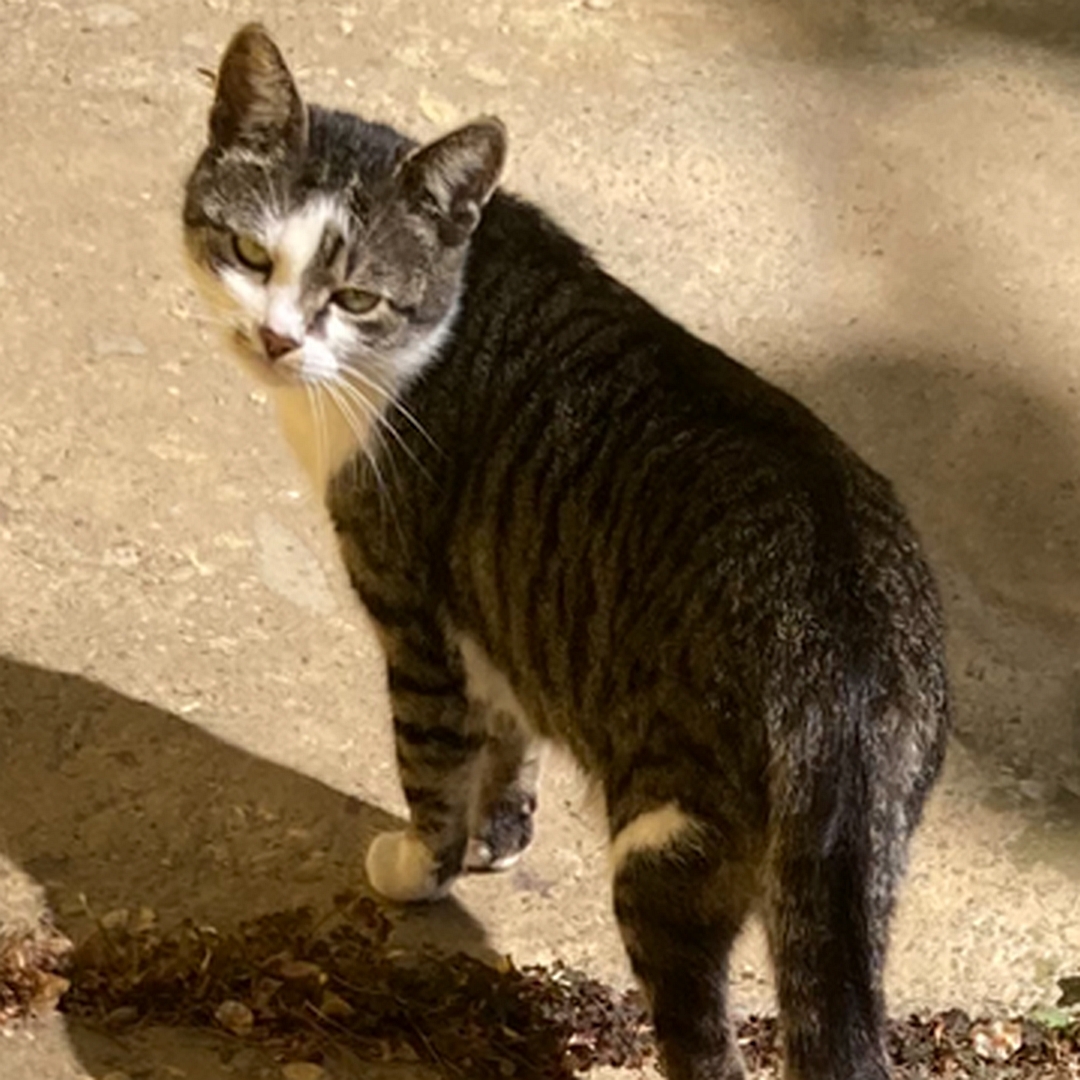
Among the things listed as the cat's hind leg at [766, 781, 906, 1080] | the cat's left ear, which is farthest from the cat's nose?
the cat's hind leg at [766, 781, 906, 1080]

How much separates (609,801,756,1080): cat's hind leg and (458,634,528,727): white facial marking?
1.09ft

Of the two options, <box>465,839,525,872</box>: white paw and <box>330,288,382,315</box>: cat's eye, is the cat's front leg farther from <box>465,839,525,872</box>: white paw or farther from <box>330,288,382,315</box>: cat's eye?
<box>330,288,382,315</box>: cat's eye

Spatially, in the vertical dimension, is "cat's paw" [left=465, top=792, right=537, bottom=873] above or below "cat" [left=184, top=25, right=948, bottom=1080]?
below

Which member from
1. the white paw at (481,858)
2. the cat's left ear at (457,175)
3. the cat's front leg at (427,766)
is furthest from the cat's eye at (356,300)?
the white paw at (481,858)

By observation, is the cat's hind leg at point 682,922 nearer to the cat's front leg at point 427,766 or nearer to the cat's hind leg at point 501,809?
the cat's front leg at point 427,766

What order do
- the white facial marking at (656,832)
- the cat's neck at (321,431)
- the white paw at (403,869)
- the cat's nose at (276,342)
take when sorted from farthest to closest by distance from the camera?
the white paw at (403,869)
the cat's neck at (321,431)
the cat's nose at (276,342)
the white facial marking at (656,832)

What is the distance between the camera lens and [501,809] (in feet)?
9.13

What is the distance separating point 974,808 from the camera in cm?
291

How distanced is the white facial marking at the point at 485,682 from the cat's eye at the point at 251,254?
0.48 meters

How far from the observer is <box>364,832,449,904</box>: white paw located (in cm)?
266

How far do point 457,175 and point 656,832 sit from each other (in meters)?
0.76

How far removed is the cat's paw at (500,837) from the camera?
2.78 metres

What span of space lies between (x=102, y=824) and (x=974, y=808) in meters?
1.15

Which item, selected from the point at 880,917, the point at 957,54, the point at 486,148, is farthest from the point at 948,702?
the point at 957,54
